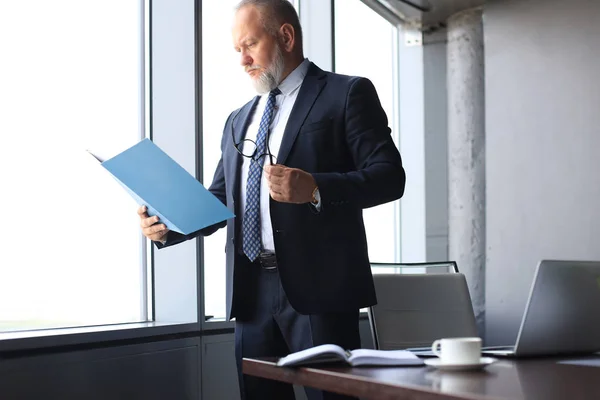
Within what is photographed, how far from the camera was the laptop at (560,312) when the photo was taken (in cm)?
169

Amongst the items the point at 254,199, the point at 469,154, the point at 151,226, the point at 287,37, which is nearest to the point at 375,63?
the point at 469,154

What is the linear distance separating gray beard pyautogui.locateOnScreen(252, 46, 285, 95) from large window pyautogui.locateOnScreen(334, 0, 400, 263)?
2.45 metres

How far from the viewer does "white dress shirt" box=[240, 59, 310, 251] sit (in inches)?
82.7

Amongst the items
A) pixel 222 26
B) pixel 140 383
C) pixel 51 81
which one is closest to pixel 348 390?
pixel 140 383

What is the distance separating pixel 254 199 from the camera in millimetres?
2129

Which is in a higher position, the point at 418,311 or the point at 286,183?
the point at 286,183

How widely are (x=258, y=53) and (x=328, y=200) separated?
551mm

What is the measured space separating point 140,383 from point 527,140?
3.25 m

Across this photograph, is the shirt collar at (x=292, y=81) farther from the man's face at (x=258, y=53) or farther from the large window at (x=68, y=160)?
the large window at (x=68, y=160)

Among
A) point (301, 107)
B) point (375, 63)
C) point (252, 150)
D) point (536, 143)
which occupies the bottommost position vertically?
point (252, 150)

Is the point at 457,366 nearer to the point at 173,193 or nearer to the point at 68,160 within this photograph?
the point at 173,193

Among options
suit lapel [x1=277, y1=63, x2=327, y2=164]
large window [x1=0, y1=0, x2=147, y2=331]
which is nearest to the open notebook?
suit lapel [x1=277, y1=63, x2=327, y2=164]

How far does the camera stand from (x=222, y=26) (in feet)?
11.7

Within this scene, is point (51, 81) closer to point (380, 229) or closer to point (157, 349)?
point (157, 349)
